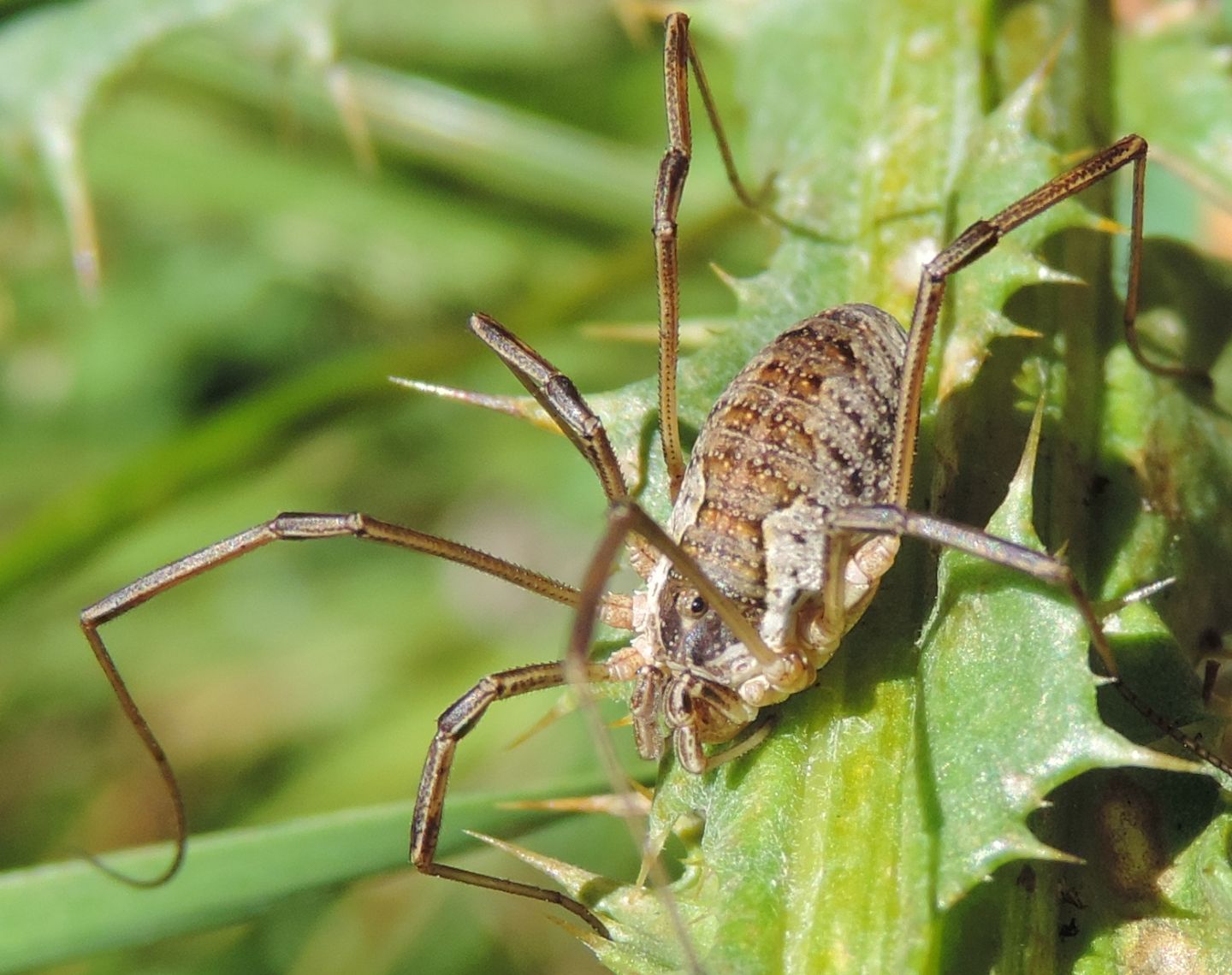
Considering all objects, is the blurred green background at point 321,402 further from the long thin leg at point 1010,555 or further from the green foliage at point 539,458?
the long thin leg at point 1010,555

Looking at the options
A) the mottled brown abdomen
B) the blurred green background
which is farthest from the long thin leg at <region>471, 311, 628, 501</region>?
the blurred green background

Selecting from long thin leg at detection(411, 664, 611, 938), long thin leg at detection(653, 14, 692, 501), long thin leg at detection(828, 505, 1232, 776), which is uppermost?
long thin leg at detection(653, 14, 692, 501)

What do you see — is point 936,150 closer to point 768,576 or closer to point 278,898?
point 768,576

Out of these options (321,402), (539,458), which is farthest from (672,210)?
(539,458)

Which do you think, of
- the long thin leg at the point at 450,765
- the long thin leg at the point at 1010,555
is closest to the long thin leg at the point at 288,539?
the long thin leg at the point at 450,765

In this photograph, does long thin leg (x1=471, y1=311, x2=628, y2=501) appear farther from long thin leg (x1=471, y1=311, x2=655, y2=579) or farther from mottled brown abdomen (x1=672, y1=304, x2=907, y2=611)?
mottled brown abdomen (x1=672, y1=304, x2=907, y2=611)

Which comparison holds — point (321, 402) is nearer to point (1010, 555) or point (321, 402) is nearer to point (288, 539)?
point (288, 539)
